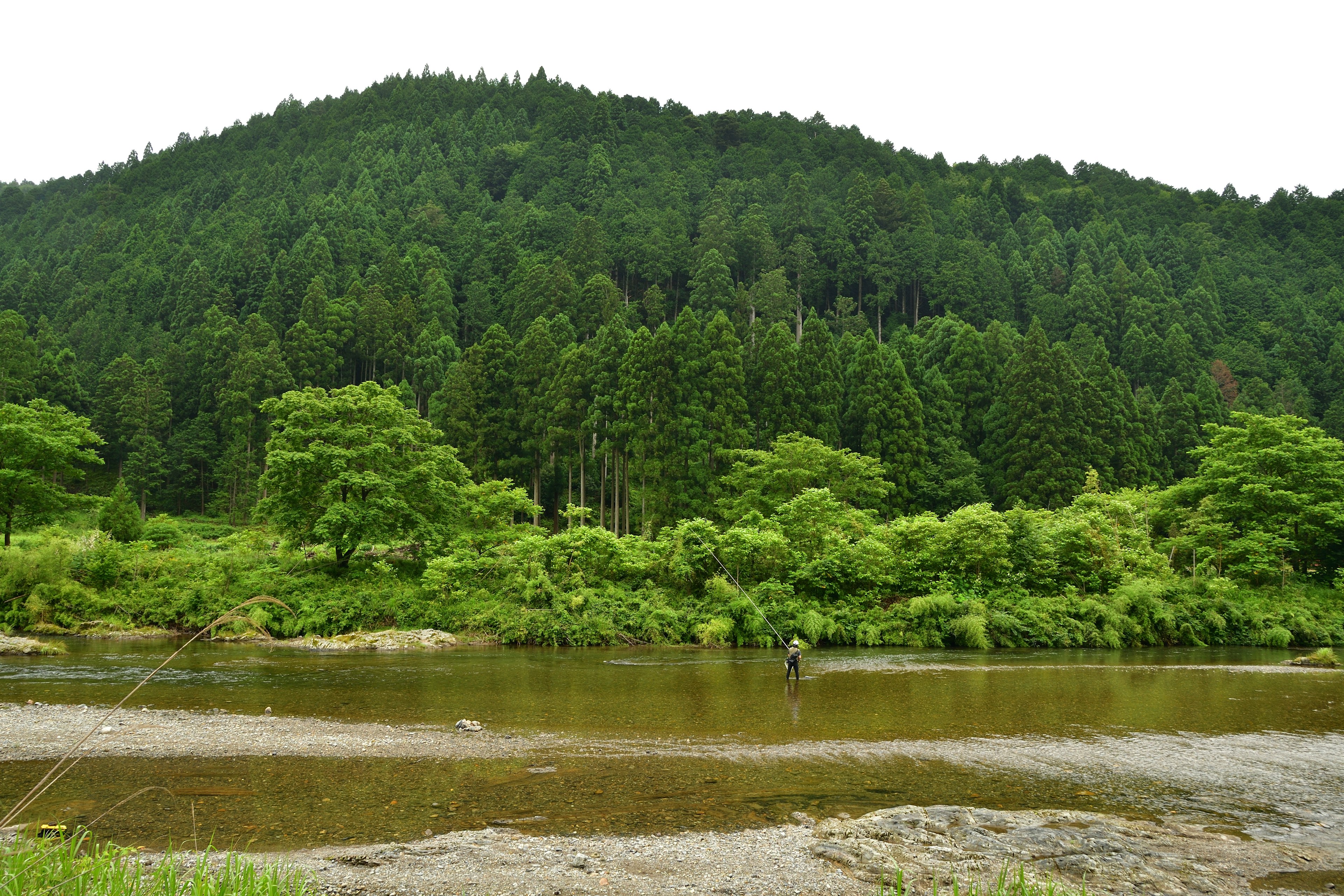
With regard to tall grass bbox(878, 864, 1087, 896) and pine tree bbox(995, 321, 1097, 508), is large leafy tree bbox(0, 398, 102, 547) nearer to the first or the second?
tall grass bbox(878, 864, 1087, 896)

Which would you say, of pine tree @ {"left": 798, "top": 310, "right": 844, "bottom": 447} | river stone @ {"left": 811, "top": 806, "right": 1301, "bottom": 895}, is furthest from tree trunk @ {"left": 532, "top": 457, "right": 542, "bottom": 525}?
river stone @ {"left": 811, "top": 806, "right": 1301, "bottom": 895}

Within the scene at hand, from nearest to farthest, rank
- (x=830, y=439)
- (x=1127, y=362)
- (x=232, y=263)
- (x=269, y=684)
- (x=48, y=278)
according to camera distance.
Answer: (x=269, y=684) → (x=830, y=439) → (x=1127, y=362) → (x=232, y=263) → (x=48, y=278)

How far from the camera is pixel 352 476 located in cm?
3012

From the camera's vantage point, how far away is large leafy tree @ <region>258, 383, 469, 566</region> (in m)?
30.1

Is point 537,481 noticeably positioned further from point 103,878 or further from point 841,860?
point 103,878

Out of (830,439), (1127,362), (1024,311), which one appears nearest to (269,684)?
(830,439)

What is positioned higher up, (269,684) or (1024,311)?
(1024,311)

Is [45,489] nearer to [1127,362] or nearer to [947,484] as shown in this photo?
[947,484]

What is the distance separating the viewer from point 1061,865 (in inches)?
312

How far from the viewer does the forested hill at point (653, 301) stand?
4862 cm

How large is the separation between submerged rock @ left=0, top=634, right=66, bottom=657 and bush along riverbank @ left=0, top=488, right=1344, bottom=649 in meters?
3.34

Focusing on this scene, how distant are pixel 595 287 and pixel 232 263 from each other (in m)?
40.2

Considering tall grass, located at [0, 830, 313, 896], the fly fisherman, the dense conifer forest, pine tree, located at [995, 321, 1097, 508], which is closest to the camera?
tall grass, located at [0, 830, 313, 896]

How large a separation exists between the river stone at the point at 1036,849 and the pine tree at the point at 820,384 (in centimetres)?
3637
